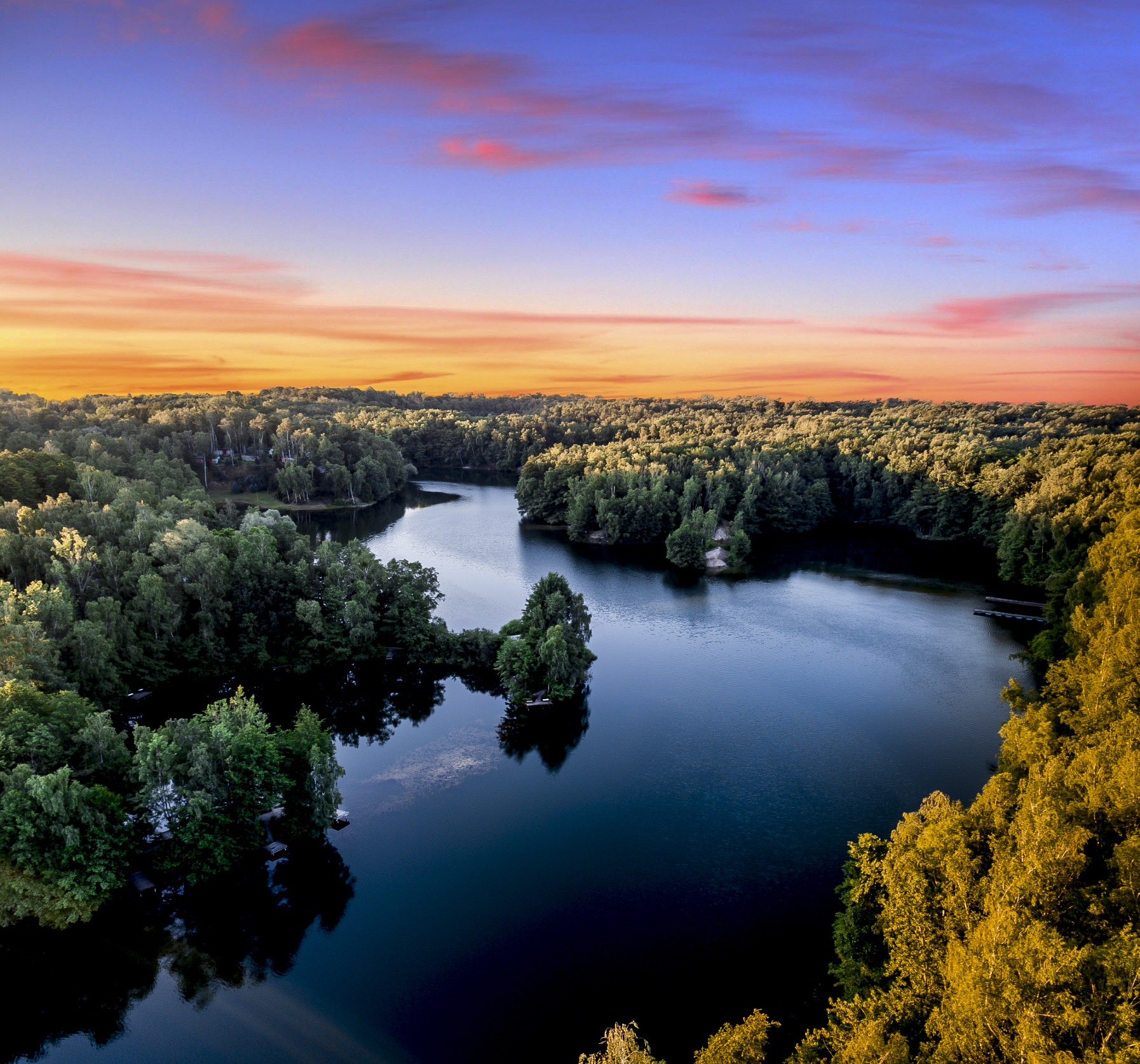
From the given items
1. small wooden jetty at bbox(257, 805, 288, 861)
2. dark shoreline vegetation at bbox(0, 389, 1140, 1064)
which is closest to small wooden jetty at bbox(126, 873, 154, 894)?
dark shoreline vegetation at bbox(0, 389, 1140, 1064)

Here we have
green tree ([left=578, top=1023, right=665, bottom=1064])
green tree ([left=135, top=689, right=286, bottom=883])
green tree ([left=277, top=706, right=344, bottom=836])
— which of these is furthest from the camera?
green tree ([left=277, top=706, right=344, bottom=836])

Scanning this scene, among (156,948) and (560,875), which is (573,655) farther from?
(156,948)

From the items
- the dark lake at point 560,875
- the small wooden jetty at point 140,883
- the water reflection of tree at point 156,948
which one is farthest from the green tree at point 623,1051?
the small wooden jetty at point 140,883

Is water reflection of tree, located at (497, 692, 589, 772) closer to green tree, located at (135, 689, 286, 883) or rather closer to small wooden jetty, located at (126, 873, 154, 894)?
green tree, located at (135, 689, 286, 883)

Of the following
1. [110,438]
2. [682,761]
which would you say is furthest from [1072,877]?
[110,438]

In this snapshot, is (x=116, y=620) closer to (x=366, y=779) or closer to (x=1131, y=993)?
(x=366, y=779)

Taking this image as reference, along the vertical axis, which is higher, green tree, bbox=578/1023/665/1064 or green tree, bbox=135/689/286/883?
green tree, bbox=578/1023/665/1064
